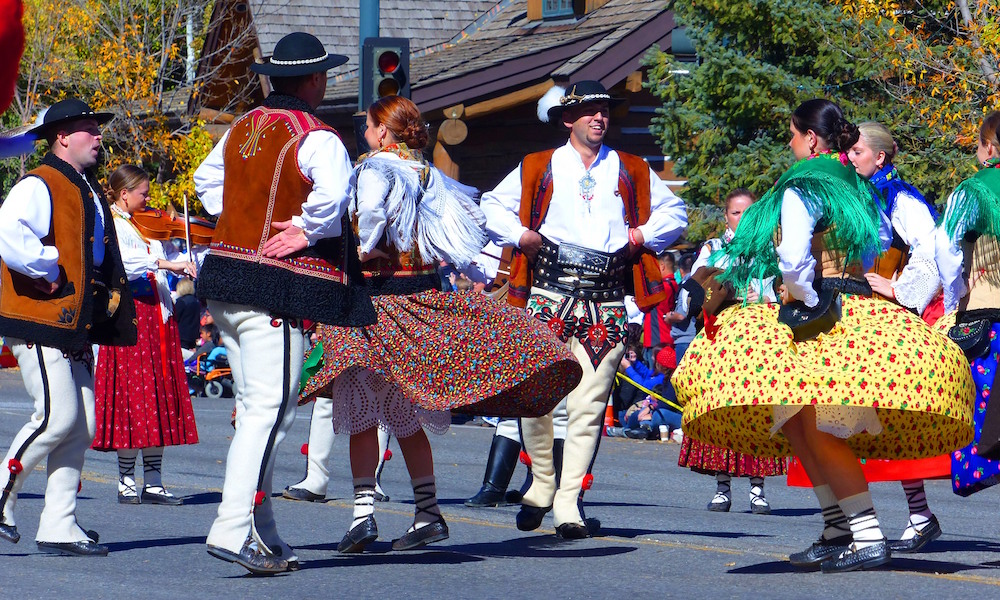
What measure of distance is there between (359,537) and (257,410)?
1022 millimetres

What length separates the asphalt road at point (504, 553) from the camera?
595 cm

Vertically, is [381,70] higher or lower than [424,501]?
higher

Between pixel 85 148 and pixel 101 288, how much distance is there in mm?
626

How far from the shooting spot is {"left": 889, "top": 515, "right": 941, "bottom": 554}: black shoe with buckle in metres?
7.11

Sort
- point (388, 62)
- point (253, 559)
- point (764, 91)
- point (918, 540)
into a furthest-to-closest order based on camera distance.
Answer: point (764, 91) → point (388, 62) → point (918, 540) → point (253, 559)

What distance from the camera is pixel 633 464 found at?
1242cm

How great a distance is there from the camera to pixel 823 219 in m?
6.03

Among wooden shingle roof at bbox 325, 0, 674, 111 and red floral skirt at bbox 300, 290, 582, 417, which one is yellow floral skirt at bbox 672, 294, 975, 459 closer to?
red floral skirt at bbox 300, 290, 582, 417

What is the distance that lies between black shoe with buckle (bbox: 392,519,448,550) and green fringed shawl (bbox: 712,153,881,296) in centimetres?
168

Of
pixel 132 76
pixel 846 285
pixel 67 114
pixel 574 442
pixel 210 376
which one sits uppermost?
pixel 132 76

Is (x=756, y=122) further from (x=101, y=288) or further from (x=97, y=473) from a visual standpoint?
(x=101, y=288)

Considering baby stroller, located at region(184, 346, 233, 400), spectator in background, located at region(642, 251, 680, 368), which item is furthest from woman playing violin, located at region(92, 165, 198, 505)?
baby stroller, located at region(184, 346, 233, 400)

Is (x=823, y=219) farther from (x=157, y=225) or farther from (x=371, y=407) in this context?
(x=157, y=225)

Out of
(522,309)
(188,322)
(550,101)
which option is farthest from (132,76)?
(522,309)
